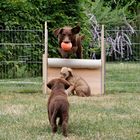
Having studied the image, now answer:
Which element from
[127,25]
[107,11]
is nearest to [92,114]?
[127,25]

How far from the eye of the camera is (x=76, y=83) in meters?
11.3

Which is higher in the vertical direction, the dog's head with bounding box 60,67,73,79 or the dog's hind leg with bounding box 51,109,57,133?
the dog's head with bounding box 60,67,73,79

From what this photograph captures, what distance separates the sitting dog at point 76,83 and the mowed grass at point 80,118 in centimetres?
28

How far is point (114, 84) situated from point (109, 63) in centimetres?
374

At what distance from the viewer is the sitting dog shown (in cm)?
1123

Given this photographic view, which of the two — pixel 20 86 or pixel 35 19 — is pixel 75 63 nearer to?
pixel 20 86

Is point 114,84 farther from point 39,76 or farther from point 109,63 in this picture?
point 109,63

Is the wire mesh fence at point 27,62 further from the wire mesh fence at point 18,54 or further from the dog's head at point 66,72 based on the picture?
the dog's head at point 66,72

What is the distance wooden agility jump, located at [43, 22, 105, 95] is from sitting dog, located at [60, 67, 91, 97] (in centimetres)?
27

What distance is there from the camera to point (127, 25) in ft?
95.5

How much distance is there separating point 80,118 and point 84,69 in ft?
12.6

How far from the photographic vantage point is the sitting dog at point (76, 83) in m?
11.2

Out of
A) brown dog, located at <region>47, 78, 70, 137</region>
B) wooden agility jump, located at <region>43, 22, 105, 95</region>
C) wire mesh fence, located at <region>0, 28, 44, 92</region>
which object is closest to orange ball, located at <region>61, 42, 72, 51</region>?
wooden agility jump, located at <region>43, 22, 105, 95</region>

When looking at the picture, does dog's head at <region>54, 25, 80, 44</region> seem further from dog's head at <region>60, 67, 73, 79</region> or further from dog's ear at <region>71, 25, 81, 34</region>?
dog's head at <region>60, 67, 73, 79</region>
